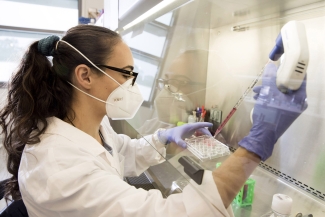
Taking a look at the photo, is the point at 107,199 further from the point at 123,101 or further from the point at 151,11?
the point at 151,11

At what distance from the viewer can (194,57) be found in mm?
1259

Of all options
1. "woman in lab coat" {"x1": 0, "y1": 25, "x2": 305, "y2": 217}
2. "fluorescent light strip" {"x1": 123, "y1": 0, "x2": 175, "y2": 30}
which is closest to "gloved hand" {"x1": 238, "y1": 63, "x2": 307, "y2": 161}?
"woman in lab coat" {"x1": 0, "y1": 25, "x2": 305, "y2": 217}

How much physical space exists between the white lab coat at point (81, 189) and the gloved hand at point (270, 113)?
15 cm

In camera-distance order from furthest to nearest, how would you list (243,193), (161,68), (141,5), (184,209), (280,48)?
(161,68) → (141,5) → (243,193) → (280,48) → (184,209)

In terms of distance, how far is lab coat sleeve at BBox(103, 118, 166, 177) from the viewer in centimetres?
117

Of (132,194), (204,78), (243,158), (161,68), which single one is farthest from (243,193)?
(161,68)

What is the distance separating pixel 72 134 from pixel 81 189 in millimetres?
251

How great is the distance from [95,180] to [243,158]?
390mm

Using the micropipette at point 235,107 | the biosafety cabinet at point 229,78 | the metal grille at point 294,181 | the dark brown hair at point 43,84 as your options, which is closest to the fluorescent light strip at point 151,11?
the biosafety cabinet at point 229,78

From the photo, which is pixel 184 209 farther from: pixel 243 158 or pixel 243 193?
pixel 243 193

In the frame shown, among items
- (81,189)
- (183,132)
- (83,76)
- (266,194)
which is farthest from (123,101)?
(266,194)

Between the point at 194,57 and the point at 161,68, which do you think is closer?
the point at 194,57

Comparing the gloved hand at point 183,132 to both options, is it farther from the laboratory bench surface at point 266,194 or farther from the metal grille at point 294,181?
the metal grille at point 294,181

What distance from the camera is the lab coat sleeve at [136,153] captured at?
3.85 ft
